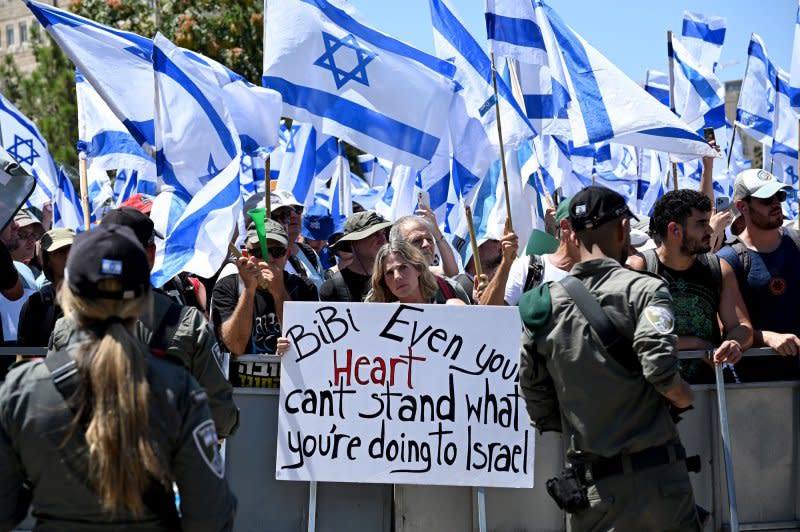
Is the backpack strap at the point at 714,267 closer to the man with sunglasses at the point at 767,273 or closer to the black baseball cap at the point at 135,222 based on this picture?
the man with sunglasses at the point at 767,273

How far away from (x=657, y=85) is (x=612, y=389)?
13.6 m

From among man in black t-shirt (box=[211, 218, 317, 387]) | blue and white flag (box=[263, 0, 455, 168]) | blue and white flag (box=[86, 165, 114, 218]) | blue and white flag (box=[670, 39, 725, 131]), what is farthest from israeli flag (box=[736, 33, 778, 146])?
man in black t-shirt (box=[211, 218, 317, 387])

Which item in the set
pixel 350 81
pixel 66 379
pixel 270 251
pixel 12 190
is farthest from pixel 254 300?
pixel 66 379

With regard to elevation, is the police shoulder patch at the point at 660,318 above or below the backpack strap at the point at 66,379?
above

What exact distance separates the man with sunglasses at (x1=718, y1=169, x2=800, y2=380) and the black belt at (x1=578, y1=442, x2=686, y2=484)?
1.88m

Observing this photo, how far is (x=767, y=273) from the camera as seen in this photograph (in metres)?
6.43

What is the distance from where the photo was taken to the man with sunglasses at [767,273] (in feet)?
20.8

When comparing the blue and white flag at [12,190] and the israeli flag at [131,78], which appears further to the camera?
the israeli flag at [131,78]

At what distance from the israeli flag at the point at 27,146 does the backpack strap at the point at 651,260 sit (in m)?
8.56

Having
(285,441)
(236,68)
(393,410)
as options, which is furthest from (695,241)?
(236,68)

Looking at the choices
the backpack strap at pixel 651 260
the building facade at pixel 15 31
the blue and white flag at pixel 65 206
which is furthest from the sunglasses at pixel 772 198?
the building facade at pixel 15 31

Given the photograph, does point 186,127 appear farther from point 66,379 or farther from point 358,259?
point 66,379

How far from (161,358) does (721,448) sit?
149 inches

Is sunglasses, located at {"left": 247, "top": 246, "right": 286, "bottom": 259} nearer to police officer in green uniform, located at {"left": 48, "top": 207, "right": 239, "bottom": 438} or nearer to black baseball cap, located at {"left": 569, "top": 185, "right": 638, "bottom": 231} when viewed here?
police officer in green uniform, located at {"left": 48, "top": 207, "right": 239, "bottom": 438}
